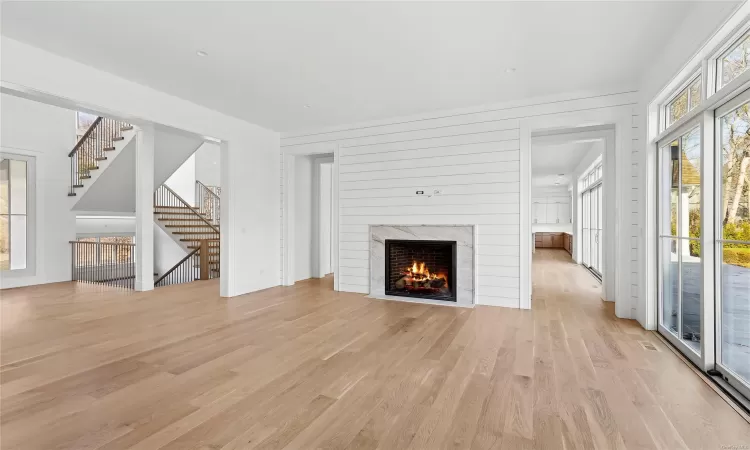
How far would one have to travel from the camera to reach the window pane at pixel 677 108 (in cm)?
332

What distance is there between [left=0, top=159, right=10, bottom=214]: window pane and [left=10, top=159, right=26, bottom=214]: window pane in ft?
0.17

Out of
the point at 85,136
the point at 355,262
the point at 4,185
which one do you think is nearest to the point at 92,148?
the point at 85,136

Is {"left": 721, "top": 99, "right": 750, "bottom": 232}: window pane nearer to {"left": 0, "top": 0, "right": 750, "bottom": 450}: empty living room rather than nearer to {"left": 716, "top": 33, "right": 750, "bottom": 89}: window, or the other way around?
Result: {"left": 0, "top": 0, "right": 750, "bottom": 450}: empty living room

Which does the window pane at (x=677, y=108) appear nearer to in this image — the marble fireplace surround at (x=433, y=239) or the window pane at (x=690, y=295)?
the window pane at (x=690, y=295)

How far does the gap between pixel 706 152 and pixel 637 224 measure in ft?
5.96

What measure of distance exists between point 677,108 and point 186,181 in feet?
44.0

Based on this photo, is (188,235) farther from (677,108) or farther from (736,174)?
(736,174)

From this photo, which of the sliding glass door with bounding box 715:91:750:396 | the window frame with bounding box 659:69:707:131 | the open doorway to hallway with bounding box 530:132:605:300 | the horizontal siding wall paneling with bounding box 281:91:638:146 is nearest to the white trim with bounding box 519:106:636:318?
the horizontal siding wall paneling with bounding box 281:91:638:146

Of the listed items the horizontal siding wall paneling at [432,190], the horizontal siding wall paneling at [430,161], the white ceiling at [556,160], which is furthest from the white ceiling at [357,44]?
the white ceiling at [556,160]

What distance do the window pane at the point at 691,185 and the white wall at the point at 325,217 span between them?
598 cm

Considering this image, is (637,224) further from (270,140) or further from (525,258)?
(270,140)

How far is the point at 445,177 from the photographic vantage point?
544 cm

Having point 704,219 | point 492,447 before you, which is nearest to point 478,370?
point 492,447

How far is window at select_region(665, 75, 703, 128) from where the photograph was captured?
3057mm
